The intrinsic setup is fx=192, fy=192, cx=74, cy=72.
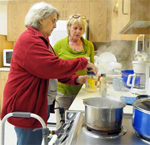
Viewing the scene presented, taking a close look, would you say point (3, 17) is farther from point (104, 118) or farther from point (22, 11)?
point (104, 118)

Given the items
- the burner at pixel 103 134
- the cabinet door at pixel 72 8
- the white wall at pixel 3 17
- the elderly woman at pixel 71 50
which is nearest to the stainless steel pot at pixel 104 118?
the burner at pixel 103 134

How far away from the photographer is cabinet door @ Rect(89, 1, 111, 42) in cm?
352

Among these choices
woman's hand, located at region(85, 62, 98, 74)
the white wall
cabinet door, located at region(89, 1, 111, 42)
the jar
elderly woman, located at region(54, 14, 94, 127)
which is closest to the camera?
woman's hand, located at region(85, 62, 98, 74)

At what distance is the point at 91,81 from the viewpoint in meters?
1.60

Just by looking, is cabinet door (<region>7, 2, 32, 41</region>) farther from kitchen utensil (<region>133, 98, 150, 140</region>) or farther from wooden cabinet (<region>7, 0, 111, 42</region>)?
kitchen utensil (<region>133, 98, 150, 140</region>)

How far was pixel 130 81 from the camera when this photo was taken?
64.6 inches

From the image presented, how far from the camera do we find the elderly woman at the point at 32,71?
1.16m

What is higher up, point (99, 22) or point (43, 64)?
point (99, 22)

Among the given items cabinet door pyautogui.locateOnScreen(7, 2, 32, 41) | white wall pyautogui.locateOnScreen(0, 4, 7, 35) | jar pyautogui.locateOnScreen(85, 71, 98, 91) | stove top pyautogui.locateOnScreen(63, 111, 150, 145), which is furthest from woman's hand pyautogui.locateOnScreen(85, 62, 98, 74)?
white wall pyautogui.locateOnScreen(0, 4, 7, 35)

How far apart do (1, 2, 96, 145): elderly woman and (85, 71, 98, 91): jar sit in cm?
28

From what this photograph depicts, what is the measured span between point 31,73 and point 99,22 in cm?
261

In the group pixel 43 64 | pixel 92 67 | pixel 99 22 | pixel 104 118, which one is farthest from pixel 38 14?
pixel 99 22

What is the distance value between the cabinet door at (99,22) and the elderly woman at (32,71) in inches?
89.3

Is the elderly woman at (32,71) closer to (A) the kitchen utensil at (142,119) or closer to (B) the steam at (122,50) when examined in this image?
(A) the kitchen utensil at (142,119)
